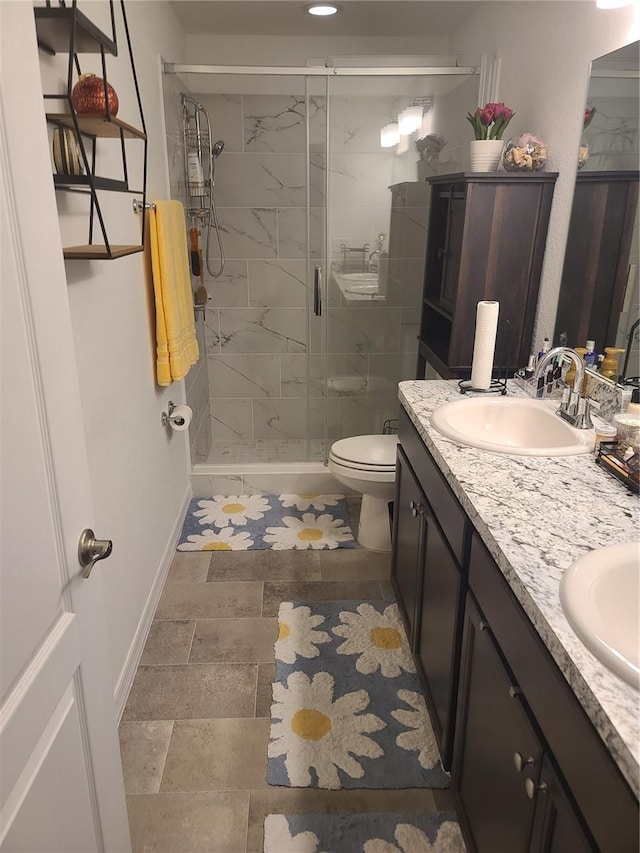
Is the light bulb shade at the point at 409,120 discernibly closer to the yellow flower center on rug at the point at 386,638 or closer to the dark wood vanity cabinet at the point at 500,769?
the yellow flower center on rug at the point at 386,638

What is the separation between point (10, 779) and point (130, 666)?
50.9 inches

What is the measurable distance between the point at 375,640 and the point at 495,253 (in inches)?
59.6

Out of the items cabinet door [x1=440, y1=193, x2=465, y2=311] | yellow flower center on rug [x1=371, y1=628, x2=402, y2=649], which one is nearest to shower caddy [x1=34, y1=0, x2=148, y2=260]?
cabinet door [x1=440, y1=193, x2=465, y2=311]

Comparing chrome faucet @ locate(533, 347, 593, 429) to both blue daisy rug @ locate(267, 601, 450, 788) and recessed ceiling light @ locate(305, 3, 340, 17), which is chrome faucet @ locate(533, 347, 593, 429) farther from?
recessed ceiling light @ locate(305, 3, 340, 17)

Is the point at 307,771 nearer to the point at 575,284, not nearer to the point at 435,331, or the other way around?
the point at 575,284

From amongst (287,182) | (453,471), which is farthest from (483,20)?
(453,471)

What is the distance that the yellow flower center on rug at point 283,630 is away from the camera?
229 cm

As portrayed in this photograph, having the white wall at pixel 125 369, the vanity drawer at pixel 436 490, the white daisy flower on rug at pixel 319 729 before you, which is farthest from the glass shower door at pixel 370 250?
the white daisy flower on rug at pixel 319 729

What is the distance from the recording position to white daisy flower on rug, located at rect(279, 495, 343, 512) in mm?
3296

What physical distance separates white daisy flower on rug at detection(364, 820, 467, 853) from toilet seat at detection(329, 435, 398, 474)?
1.41 metres

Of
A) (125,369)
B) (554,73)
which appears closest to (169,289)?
(125,369)

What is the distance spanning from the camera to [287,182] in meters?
3.65

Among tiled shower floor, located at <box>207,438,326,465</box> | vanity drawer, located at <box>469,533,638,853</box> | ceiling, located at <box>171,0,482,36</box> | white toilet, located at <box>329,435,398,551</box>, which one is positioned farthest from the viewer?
tiled shower floor, located at <box>207,438,326,465</box>

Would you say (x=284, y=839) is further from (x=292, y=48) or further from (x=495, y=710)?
(x=292, y=48)
